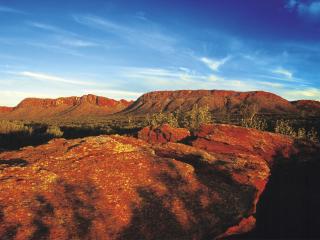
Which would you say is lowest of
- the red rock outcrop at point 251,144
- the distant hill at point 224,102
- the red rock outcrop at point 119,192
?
the red rock outcrop at point 119,192

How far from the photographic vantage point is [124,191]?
11.4 m

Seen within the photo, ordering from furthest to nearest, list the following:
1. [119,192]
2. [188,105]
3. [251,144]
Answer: [188,105] < [251,144] < [119,192]

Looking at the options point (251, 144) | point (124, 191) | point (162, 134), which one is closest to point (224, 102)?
point (162, 134)

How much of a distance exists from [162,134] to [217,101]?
144 meters

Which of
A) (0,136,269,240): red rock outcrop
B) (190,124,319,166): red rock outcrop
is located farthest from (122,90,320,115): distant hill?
(0,136,269,240): red rock outcrop

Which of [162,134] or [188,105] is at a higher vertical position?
[188,105]

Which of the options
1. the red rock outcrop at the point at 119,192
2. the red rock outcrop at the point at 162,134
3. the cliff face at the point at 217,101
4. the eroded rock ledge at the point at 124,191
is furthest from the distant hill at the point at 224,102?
the red rock outcrop at the point at 119,192

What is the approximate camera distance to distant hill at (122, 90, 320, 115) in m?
140

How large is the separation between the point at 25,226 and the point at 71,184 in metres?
2.72

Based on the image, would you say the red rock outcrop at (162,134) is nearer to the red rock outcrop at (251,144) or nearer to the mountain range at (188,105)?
the red rock outcrop at (251,144)

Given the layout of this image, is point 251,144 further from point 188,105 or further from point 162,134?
point 188,105

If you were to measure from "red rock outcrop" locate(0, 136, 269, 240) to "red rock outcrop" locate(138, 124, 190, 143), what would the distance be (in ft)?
14.7

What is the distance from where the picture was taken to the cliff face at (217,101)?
14325 cm

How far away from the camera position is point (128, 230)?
9.31 meters
